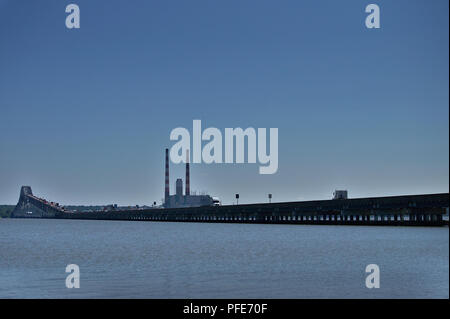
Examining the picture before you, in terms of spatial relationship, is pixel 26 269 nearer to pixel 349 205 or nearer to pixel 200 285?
pixel 200 285

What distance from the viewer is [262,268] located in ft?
139

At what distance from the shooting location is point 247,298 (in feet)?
90.2

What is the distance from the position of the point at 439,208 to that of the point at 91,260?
95041 millimetres

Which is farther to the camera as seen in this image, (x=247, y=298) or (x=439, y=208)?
(x=439, y=208)
